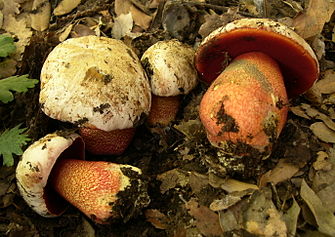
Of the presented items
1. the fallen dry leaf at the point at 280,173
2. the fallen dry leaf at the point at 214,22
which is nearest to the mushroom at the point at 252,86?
the fallen dry leaf at the point at 280,173

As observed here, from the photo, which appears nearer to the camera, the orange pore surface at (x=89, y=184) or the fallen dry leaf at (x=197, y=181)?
the orange pore surface at (x=89, y=184)

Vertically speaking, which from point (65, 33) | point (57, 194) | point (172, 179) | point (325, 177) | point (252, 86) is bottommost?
point (57, 194)

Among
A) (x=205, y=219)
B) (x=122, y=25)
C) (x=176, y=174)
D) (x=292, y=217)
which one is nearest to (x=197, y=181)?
(x=176, y=174)

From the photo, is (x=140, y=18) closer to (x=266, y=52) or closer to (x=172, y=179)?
(x=266, y=52)

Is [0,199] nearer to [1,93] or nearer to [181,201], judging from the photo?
[1,93]

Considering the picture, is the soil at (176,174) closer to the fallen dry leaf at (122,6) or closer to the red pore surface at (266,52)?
the red pore surface at (266,52)

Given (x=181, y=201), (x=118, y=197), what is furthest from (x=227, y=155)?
(x=118, y=197)
